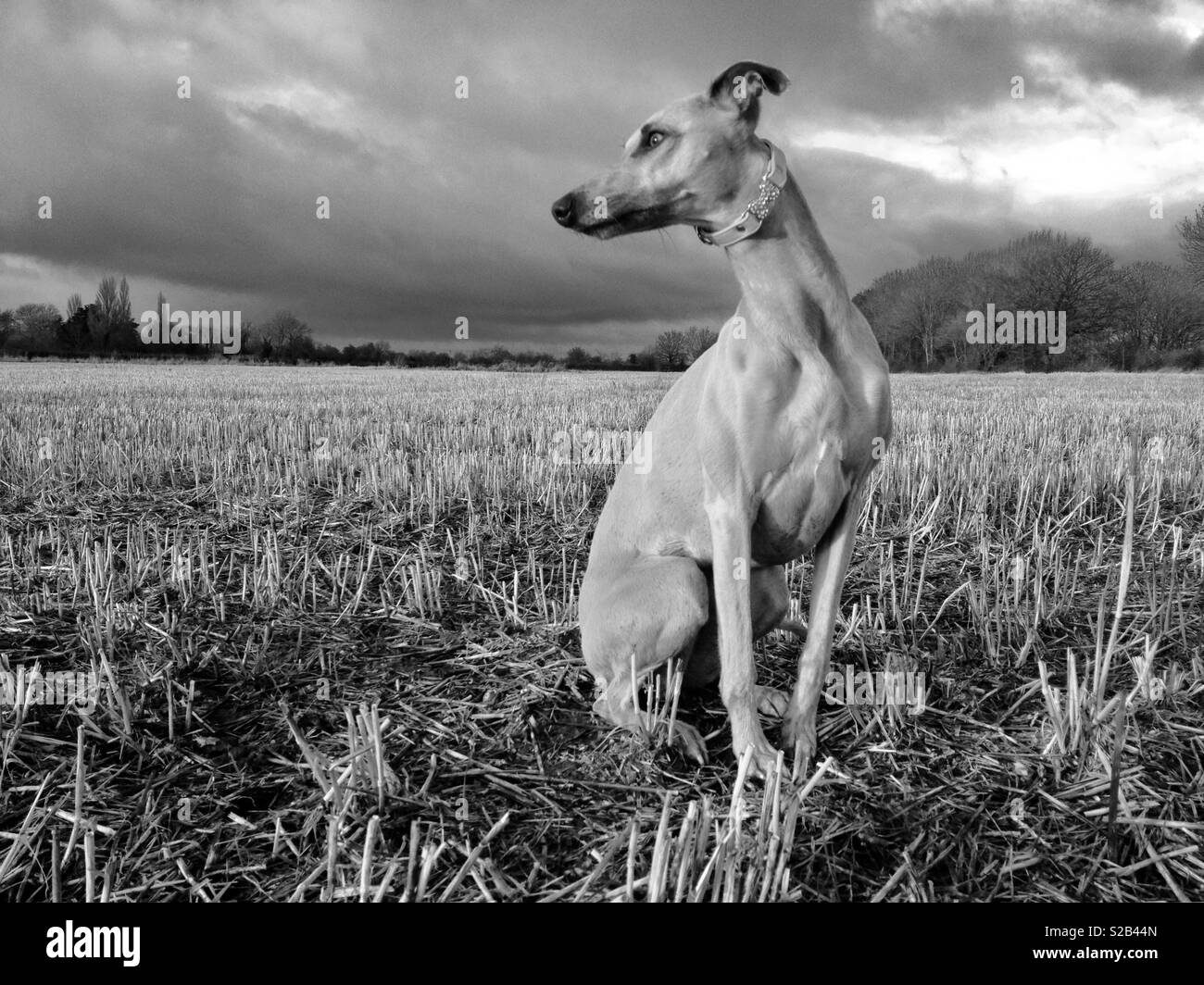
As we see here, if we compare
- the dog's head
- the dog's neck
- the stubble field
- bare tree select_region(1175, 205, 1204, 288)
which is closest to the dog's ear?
the dog's head

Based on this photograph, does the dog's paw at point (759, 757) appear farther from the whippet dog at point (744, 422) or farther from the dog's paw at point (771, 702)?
the dog's paw at point (771, 702)

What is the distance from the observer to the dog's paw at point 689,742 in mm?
2818

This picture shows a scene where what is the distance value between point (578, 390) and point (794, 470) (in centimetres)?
1647

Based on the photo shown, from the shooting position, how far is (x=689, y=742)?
2855mm

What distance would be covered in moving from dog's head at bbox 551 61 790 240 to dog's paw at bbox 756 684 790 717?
5.72ft

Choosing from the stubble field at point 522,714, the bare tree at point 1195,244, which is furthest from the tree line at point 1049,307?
the stubble field at point 522,714

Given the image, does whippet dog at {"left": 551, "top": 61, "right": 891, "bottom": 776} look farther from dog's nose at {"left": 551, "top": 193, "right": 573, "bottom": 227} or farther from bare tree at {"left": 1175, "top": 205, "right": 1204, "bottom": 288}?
bare tree at {"left": 1175, "top": 205, "right": 1204, "bottom": 288}

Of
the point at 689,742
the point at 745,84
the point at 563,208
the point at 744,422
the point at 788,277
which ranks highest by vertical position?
the point at 745,84

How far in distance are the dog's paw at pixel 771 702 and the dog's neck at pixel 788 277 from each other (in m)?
1.32

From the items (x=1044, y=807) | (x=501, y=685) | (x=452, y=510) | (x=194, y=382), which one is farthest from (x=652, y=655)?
(x=194, y=382)

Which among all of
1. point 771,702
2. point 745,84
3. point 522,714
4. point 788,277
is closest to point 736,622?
point 771,702

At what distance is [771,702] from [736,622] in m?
0.58

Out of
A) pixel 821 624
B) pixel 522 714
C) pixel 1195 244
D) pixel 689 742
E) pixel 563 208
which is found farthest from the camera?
pixel 1195 244

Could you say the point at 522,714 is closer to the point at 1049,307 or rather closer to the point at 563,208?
the point at 563,208
